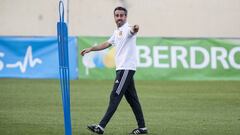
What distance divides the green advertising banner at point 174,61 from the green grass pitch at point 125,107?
0.70 metres

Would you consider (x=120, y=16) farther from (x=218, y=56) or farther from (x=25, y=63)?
(x=218, y=56)

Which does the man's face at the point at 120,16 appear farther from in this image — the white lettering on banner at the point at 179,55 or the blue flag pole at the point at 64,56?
the white lettering on banner at the point at 179,55

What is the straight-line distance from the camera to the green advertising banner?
2430 centimetres

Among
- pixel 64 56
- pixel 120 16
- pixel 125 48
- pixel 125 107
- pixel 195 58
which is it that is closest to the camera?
pixel 64 56

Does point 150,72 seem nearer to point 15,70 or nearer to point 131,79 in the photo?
point 15,70

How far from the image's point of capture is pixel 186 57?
24.5m

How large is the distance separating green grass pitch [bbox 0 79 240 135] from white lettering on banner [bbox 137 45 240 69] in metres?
0.84

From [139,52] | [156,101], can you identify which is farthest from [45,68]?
[156,101]

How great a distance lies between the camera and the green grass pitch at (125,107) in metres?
12.1

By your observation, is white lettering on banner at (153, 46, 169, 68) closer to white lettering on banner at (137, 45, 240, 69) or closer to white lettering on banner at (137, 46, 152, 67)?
white lettering on banner at (137, 45, 240, 69)

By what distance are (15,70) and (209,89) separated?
687 centimetres

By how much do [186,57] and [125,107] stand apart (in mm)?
8531

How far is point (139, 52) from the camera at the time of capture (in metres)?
24.4

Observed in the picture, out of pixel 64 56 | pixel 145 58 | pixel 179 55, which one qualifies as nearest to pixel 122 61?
pixel 64 56
